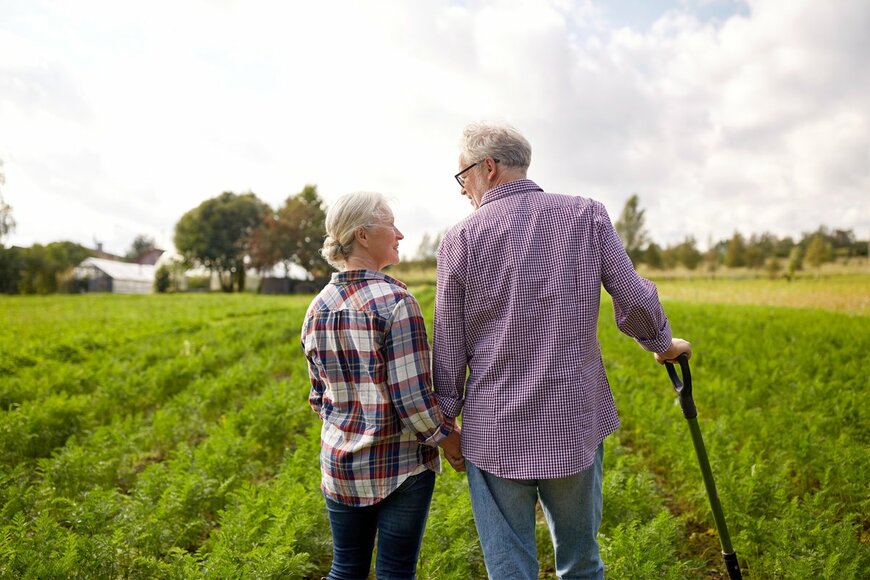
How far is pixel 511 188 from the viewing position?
2059 mm

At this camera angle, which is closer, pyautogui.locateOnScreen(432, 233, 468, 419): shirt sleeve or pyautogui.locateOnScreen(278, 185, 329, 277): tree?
pyautogui.locateOnScreen(432, 233, 468, 419): shirt sleeve

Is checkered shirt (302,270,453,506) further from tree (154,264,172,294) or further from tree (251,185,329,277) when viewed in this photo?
tree (154,264,172,294)

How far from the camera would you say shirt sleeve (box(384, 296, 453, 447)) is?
1987 mm

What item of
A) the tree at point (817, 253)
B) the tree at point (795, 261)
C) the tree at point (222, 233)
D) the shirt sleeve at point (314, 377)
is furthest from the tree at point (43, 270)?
the shirt sleeve at point (314, 377)

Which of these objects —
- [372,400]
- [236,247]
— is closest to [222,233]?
[236,247]

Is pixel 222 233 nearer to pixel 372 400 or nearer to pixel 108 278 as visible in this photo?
pixel 108 278

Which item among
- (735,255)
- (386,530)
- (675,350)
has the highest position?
(735,255)

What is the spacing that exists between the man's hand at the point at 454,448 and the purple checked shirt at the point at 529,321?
68 millimetres

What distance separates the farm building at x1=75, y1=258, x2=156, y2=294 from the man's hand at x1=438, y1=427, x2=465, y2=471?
61411 millimetres

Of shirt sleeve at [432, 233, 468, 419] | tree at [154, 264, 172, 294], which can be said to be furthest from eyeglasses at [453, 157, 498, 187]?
tree at [154, 264, 172, 294]

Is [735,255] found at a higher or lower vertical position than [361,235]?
higher

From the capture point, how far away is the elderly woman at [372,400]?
78.8 inches

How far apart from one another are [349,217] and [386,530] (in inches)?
45.7

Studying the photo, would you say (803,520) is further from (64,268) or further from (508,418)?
(64,268)
